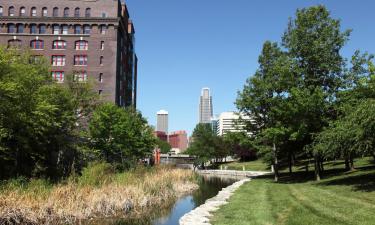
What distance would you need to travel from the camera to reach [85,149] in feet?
140

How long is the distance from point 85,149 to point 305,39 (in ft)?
83.1

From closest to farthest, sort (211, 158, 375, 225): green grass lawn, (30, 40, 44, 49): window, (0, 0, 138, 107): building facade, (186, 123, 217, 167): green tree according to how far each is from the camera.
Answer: (211, 158, 375, 225): green grass lawn < (0, 0, 138, 107): building facade < (30, 40, 44, 49): window < (186, 123, 217, 167): green tree

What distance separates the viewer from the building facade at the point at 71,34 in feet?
227

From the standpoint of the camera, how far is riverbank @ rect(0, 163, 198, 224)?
57.6ft

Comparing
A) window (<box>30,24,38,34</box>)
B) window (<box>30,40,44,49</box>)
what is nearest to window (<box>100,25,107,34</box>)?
window (<box>30,40,44,49</box>)

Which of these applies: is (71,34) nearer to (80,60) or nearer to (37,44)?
(80,60)

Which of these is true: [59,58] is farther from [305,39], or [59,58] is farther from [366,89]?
[366,89]

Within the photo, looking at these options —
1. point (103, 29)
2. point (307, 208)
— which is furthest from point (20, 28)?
point (307, 208)

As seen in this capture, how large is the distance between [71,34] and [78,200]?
5443cm

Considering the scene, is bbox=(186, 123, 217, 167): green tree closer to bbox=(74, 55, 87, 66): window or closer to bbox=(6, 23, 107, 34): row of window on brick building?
bbox=(74, 55, 87, 66): window

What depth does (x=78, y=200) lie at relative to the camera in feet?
68.3

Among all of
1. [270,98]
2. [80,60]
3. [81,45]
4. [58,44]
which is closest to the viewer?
[270,98]

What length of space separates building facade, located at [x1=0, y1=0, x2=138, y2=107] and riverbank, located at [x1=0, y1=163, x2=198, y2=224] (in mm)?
41617

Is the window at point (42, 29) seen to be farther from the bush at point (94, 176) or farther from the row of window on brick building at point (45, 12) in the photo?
the bush at point (94, 176)
